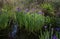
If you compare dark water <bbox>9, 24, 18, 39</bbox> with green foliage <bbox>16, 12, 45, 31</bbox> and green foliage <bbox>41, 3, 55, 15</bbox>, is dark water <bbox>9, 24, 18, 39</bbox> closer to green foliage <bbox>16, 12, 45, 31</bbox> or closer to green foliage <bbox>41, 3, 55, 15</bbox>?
green foliage <bbox>16, 12, 45, 31</bbox>

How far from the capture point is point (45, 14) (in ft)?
15.1

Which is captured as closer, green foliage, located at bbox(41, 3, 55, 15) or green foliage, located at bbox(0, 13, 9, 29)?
green foliage, located at bbox(0, 13, 9, 29)

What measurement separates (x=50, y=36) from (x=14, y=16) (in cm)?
79

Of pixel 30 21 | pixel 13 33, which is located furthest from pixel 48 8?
pixel 13 33

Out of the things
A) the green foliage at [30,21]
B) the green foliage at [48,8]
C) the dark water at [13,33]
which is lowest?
the dark water at [13,33]

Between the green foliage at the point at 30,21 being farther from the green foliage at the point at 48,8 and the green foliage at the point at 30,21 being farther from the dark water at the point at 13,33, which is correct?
the green foliage at the point at 48,8

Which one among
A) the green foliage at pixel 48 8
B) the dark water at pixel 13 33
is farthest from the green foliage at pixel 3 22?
the green foliage at pixel 48 8

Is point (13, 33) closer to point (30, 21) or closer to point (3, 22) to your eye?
point (3, 22)

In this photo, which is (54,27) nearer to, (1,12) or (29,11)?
(29,11)

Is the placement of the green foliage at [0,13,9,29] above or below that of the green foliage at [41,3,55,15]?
below

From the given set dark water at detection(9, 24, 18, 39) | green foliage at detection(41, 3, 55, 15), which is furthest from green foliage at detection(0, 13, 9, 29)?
green foliage at detection(41, 3, 55, 15)

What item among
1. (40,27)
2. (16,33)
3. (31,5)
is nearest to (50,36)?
(40,27)

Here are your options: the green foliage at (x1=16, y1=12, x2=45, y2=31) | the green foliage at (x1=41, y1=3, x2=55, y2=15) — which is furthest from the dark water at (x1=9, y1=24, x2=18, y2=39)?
the green foliage at (x1=41, y1=3, x2=55, y2=15)

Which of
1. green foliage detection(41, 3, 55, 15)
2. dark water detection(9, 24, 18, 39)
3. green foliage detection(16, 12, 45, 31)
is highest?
green foliage detection(41, 3, 55, 15)
